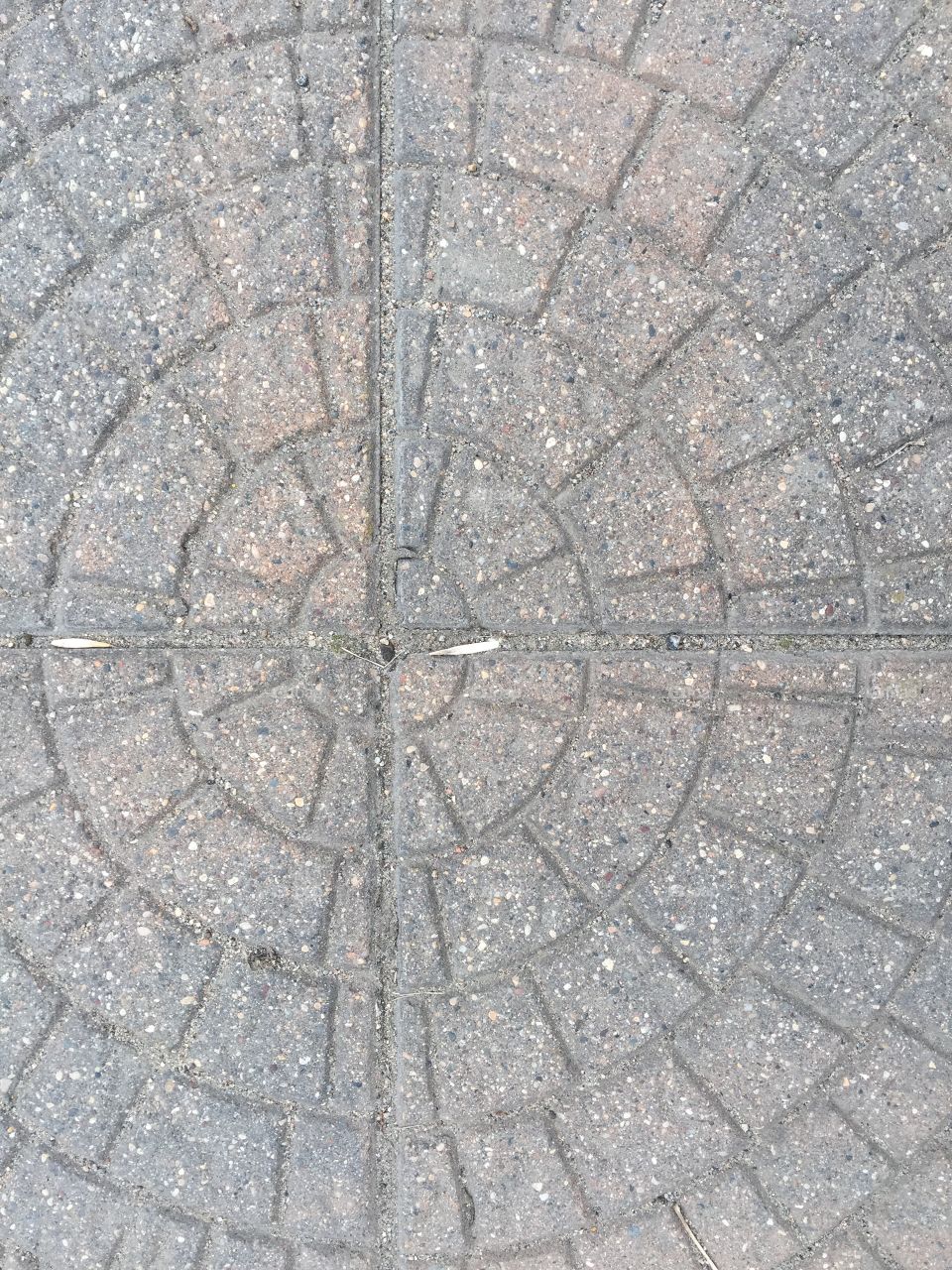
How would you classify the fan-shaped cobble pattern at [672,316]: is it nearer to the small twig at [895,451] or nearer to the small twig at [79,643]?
the small twig at [895,451]

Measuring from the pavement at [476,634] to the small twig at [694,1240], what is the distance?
0.05 feet

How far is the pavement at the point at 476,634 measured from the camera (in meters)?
2.44

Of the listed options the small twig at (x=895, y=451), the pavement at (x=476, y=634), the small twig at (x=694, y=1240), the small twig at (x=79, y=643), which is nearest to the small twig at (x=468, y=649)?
the pavement at (x=476, y=634)

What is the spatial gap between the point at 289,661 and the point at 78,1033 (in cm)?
125

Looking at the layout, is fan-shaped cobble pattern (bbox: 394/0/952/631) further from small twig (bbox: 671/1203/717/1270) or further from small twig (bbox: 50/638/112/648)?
small twig (bbox: 671/1203/717/1270)

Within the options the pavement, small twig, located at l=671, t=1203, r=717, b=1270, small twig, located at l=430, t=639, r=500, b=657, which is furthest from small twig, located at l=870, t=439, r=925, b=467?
small twig, located at l=671, t=1203, r=717, b=1270

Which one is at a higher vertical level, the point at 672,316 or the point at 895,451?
the point at 672,316

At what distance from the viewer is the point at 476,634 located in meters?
2.51

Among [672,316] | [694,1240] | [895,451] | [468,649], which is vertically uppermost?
[672,316]

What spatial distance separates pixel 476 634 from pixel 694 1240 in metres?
1.86

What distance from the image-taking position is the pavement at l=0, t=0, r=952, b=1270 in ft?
7.99

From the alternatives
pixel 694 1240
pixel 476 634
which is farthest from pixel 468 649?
pixel 694 1240

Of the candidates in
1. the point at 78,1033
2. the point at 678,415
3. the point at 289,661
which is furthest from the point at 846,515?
the point at 78,1033

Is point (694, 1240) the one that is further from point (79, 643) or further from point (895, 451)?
point (79, 643)
